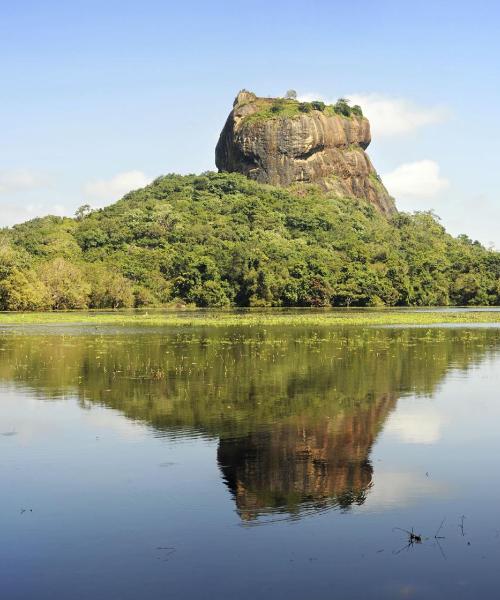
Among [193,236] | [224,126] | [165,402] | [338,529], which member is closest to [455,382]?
[165,402]

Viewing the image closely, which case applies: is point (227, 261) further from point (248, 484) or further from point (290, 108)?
point (248, 484)

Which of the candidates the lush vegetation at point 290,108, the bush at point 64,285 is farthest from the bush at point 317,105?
the bush at point 64,285

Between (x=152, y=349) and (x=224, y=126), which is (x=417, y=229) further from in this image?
(x=152, y=349)

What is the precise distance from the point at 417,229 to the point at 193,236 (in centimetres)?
5516

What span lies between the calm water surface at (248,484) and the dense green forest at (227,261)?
6499cm

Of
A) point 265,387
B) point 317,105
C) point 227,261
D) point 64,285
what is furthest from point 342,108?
point 265,387

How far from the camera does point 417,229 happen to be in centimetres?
15338

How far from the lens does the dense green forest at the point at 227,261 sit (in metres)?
94.1

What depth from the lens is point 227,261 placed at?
10725cm

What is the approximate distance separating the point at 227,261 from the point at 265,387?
278ft

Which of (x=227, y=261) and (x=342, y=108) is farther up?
(x=342, y=108)

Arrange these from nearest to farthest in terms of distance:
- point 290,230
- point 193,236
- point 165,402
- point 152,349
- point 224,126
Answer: point 165,402
point 152,349
point 193,236
point 290,230
point 224,126

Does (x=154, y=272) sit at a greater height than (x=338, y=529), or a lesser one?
greater

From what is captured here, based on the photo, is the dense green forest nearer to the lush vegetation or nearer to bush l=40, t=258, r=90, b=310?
bush l=40, t=258, r=90, b=310
